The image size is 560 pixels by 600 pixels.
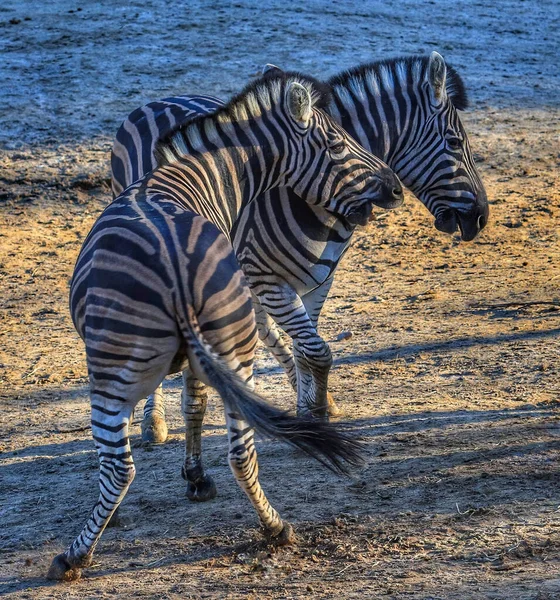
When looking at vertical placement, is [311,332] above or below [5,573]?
above

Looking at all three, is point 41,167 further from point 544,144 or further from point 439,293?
point 544,144

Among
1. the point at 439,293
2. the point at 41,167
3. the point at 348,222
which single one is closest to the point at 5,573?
the point at 348,222

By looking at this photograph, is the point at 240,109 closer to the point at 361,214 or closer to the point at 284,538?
the point at 361,214

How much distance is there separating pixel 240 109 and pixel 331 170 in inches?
26.3

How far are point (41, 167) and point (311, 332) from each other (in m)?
6.88

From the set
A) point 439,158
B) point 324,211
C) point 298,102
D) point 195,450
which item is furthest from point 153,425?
point 439,158

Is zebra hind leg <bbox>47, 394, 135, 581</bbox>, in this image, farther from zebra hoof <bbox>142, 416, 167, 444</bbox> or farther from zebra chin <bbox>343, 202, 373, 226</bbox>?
zebra chin <bbox>343, 202, 373, 226</bbox>

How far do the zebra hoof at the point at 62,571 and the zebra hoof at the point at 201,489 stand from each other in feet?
3.31

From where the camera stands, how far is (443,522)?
4809mm

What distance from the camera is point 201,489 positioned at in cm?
536

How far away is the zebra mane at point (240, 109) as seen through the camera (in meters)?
5.10

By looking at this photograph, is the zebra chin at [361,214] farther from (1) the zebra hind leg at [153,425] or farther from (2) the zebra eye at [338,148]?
(1) the zebra hind leg at [153,425]

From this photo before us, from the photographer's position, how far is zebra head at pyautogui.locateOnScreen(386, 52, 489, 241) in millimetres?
6676

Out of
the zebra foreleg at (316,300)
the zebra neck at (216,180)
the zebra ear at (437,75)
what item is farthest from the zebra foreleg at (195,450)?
the zebra ear at (437,75)
